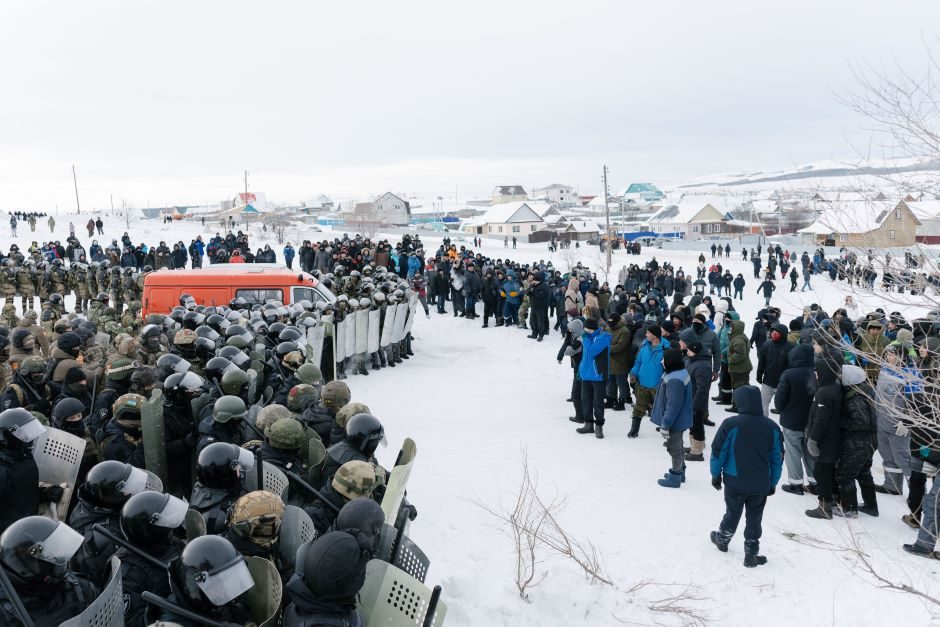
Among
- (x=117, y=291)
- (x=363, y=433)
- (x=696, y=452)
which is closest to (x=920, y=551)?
(x=696, y=452)

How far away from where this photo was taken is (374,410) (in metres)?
9.85

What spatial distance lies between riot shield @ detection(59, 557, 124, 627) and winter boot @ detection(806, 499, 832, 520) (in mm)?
6170

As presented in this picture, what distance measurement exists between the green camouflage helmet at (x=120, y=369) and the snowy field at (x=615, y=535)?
3000mm

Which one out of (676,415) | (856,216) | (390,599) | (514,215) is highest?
(514,215)

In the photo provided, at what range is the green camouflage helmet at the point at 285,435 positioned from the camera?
452 cm

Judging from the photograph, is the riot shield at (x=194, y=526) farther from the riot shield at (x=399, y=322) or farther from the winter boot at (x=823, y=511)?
the riot shield at (x=399, y=322)

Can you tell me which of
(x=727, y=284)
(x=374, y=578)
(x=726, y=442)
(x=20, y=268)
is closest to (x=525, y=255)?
(x=727, y=284)

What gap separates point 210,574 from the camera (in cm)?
249

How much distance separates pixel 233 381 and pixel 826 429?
561 centimetres

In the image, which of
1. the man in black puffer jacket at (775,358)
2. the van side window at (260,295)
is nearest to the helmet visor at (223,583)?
the man in black puffer jacket at (775,358)

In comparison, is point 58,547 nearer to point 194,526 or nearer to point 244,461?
point 194,526

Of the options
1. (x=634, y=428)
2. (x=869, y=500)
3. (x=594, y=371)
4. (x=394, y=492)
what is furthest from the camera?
(x=634, y=428)

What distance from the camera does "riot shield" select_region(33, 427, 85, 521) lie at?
4.21 meters

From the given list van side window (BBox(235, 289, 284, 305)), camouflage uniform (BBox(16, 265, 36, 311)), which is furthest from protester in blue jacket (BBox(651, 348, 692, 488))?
camouflage uniform (BBox(16, 265, 36, 311))
